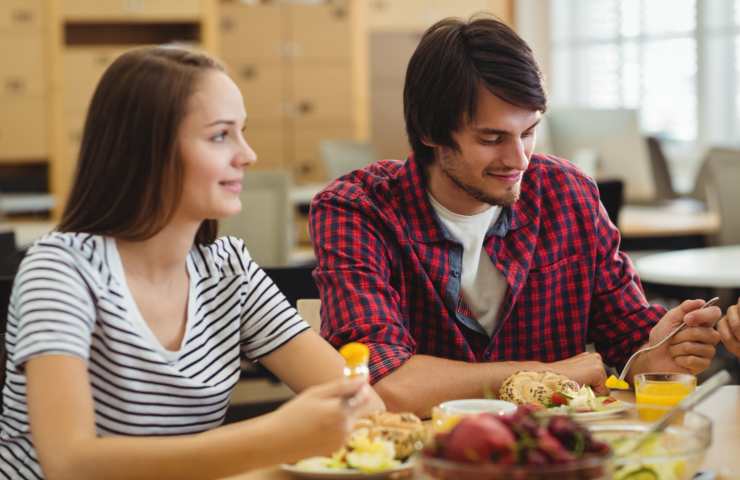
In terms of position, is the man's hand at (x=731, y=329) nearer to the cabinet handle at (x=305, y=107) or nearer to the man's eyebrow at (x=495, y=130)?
the man's eyebrow at (x=495, y=130)

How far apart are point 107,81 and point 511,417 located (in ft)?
2.42

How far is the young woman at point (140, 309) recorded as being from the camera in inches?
49.3

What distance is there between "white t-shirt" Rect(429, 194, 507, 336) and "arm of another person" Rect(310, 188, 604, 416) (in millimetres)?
128

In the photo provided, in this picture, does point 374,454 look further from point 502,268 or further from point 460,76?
point 460,76

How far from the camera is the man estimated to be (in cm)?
186

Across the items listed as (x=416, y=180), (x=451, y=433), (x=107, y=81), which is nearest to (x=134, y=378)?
(x=107, y=81)

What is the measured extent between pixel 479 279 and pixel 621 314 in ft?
0.89

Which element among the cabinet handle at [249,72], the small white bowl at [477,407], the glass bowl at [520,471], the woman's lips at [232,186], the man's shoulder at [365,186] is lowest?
the small white bowl at [477,407]

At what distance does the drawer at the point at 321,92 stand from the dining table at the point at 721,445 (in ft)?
19.7

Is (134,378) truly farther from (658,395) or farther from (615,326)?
(615,326)

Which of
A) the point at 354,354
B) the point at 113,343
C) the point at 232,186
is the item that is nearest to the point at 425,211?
the point at 232,186

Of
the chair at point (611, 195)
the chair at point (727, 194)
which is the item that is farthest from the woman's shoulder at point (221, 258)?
the chair at point (727, 194)

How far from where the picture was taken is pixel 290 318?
5.35ft

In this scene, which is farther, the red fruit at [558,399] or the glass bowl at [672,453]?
the red fruit at [558,399]
